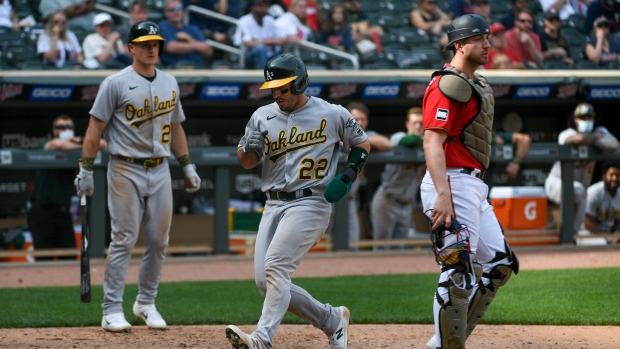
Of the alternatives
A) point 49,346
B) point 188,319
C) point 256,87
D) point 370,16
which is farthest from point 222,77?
point 49,346

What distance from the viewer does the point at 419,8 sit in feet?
46.1

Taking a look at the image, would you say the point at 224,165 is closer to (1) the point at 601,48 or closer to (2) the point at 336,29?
(2) the point at 336,29

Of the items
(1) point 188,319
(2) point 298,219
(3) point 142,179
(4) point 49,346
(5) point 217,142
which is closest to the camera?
(2) point 298,219

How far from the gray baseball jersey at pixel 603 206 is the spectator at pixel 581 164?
0.07m

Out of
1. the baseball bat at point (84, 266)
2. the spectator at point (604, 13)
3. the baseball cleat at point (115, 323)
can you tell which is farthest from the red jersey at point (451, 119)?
the spectator at point (604, 13)

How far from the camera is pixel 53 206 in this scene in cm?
954

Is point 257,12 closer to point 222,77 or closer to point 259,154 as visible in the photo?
point 222,77

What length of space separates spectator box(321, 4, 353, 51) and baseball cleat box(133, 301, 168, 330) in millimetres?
7397

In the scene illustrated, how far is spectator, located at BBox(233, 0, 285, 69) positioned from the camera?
1178 cm

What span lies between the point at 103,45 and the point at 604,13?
750cm

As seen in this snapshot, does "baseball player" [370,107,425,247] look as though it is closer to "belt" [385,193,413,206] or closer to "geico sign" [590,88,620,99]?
"belt" [385,193,413,206]

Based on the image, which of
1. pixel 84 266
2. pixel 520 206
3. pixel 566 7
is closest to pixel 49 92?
pixel 84 266

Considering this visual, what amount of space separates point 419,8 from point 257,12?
2.82 metres

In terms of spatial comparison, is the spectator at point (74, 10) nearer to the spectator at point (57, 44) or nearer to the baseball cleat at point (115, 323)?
the spectator at point (57, 44)
